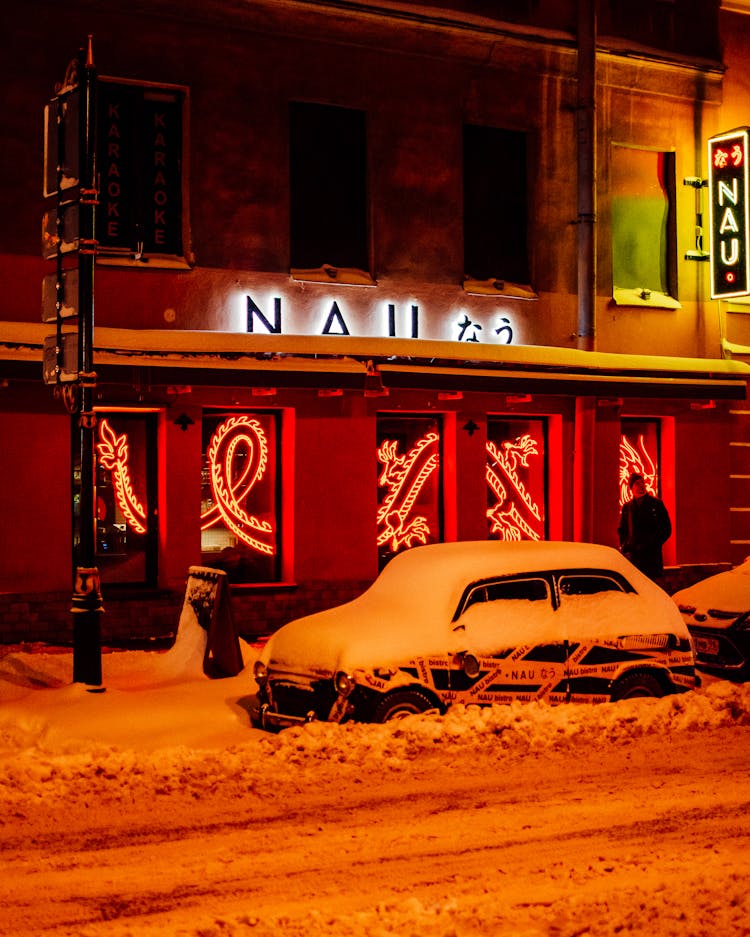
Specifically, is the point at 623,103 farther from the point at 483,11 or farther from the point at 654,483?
the point at 654,483

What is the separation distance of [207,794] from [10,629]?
24.8 ft

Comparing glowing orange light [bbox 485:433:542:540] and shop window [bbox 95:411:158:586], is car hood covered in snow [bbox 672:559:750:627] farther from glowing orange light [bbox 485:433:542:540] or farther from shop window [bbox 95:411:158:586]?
shop window [bbox 95:411:158:586]

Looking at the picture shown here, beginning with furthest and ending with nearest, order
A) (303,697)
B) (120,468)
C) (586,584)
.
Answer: (120,468)
(586,584)
(303,697)

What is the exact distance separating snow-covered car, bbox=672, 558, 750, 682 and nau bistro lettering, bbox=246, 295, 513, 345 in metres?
5.89

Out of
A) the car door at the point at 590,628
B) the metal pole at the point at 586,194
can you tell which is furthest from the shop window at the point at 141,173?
the car door at the point at 590,628

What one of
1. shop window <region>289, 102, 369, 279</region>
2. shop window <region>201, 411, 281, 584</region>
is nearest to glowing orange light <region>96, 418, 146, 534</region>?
shop window <region>201, 411, 281, 584</region>

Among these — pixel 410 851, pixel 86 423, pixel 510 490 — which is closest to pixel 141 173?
pixel 86 423

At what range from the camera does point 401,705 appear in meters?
10.4

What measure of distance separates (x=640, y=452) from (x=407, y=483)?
4.27 m

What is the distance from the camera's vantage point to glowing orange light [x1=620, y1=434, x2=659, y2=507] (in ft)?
67.3

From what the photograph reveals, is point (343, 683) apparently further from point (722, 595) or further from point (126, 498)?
point (126, 498)

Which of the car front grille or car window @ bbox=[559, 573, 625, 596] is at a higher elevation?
car window @ bbox=[559, 573, 625, 596]

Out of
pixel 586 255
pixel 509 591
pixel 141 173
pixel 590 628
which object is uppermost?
pixel 141 173

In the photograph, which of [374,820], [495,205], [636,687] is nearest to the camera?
[374,820]
